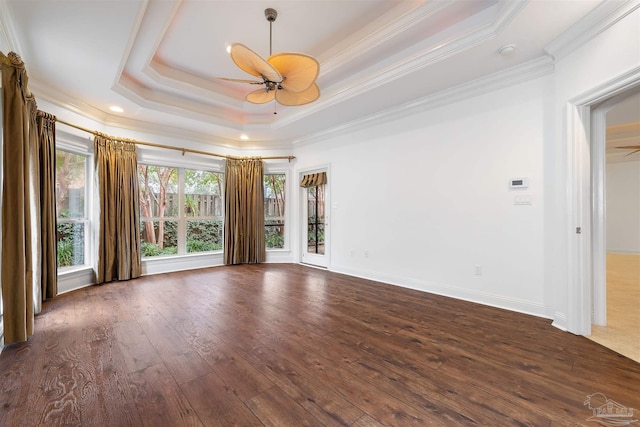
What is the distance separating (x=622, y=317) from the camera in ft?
9.52

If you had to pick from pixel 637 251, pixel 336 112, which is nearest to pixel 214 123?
pixel 336 112

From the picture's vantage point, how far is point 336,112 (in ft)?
14.8

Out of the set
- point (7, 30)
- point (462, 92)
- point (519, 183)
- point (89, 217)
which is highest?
point (7, 30)

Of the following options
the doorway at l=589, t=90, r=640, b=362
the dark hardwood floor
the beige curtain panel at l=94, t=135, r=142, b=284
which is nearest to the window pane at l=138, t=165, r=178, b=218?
the beige curtain panel at l=94, t=135, r=142, b=284

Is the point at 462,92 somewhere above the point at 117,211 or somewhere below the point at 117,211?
above

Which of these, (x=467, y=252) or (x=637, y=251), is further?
(x=637, y=251)

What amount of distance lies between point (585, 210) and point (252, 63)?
11.2 ft

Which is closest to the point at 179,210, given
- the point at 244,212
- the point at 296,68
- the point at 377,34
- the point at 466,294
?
the point at 244,212

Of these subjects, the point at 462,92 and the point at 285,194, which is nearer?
the point at 462,92

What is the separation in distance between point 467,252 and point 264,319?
2.72m

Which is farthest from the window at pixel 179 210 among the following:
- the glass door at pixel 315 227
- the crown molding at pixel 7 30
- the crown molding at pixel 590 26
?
the crown molding at pixel 590 26

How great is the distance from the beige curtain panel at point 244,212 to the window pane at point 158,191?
3.34 feet

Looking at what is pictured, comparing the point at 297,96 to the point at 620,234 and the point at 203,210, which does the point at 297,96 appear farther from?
the point at 620,234

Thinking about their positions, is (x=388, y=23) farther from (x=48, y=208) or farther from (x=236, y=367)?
(x=48, y=208)
